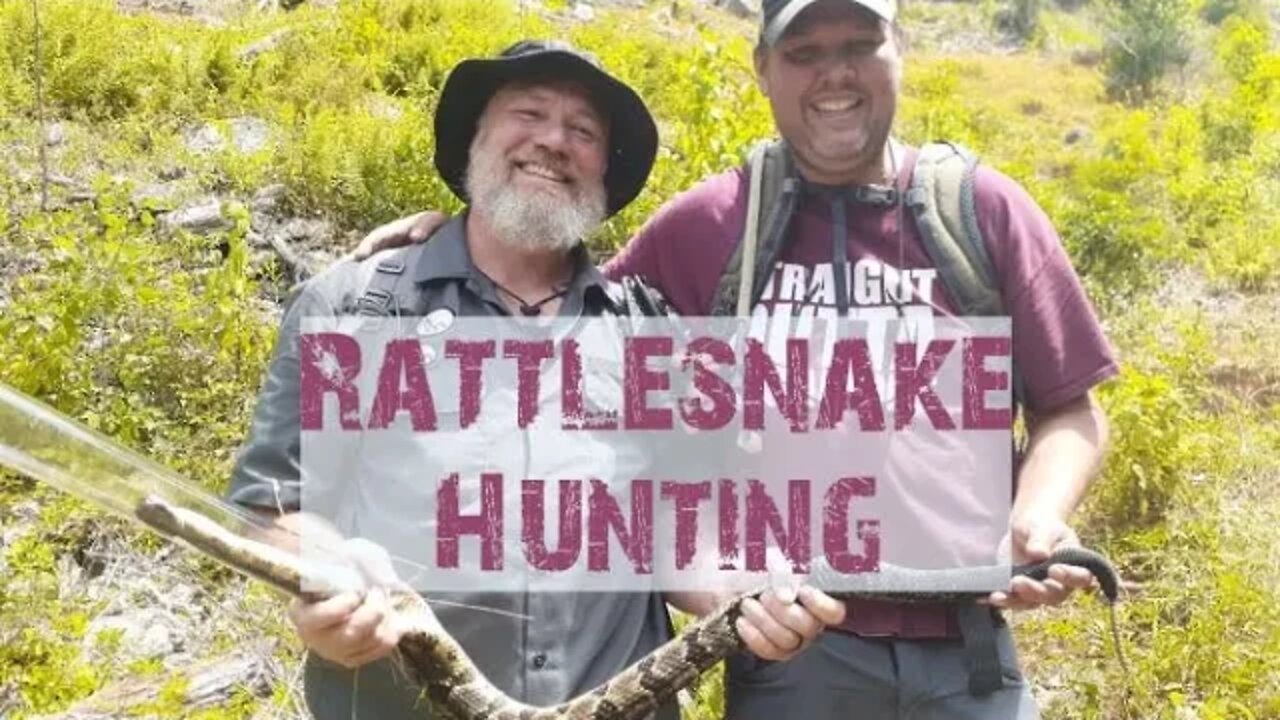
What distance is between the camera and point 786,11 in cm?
281

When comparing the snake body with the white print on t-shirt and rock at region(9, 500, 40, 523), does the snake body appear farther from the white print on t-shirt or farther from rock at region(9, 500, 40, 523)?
rock at region(9, 500, 40, 523)

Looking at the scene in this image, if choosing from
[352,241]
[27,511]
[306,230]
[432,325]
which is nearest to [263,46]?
[306,230]

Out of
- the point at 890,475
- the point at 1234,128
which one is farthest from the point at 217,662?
the point at 1234,128

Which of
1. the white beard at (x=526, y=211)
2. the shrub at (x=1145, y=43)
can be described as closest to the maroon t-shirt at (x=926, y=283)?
the white beard at (x=526, y=211)

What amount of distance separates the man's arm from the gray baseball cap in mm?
1050

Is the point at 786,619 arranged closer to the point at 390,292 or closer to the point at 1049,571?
the point at 1049,571

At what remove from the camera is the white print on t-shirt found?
2729 mm

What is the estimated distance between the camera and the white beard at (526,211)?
285 centimetres

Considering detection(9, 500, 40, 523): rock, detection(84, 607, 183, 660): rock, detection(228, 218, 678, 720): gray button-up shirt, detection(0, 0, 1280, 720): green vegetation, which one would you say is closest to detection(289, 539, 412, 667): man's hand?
detection(228, 218, 678, 720): gray button-up shirt

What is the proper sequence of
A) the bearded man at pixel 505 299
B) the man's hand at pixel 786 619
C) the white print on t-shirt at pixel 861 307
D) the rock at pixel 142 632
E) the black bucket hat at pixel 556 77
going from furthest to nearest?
1. the rock at pixel 142 632
2. the black bucket hat at pixel 556 77
3. the white print on t-shirt at pixel 861 307
4. the bearded man at pixel 505 299
5. the man's hand at pixel 786 619

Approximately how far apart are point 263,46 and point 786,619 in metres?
8.62

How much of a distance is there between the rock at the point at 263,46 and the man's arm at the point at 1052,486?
8.08 meters

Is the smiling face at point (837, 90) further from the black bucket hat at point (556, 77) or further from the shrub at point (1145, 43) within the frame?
the shrub at point (1145, 43)

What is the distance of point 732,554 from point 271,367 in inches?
47.8
